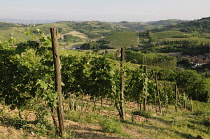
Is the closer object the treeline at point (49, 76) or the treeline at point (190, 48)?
the treeline at point (49, 76)

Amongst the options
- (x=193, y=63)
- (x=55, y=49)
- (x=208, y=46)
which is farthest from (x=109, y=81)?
(x=208, y=46)

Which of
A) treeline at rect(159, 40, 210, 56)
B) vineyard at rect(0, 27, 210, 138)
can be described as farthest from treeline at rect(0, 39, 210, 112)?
treeline at rect(159, 40, 210, 56)

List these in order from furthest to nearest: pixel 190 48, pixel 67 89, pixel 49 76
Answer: pixel 190 48
pixel 67 89
pixel 49 76

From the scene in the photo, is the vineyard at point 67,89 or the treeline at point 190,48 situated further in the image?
the treeline at point 190,48

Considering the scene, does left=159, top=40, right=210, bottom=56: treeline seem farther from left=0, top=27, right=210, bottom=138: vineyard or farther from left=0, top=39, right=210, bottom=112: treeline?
left=0, top=39, right=210, bottom=112: treeline

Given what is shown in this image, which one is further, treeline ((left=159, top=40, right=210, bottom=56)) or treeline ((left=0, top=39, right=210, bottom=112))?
treeline ((left=159, top=40, right=210, bottom=56))

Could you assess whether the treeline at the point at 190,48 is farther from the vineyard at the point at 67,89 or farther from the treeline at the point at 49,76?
the treeline at the point at 49,76

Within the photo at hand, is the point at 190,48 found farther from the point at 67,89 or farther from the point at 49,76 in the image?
the point at 49,76

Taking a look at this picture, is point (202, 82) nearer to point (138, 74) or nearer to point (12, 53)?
point (138, 74)

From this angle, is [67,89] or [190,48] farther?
[190,48]

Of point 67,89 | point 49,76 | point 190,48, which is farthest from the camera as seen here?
point 190,48

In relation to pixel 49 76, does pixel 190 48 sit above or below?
below

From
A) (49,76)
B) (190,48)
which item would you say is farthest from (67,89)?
(190,48)

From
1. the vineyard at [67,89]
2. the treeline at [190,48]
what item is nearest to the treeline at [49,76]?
the vineyard at [67,89]
